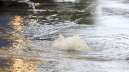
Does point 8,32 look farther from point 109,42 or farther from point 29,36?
point 109,42

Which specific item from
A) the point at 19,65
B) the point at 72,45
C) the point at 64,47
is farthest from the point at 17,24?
the point at 19,65

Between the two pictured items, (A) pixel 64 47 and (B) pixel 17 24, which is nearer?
(A) pixel 64 47

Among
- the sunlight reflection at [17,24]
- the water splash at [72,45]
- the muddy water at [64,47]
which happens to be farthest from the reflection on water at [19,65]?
the sunlight reflection at [17,24]

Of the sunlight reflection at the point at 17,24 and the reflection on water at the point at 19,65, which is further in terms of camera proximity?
the sunlight reflection at the point at 17,24

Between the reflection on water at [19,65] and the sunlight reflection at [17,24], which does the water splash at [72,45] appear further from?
the sunlight reflection at [17,24]

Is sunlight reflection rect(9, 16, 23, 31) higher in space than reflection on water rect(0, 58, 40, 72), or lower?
lower

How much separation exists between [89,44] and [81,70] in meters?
2.02

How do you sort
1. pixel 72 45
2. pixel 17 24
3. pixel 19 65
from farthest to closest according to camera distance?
1. pixel 17 24
2. pixel 72 45
3. pixel 19 65

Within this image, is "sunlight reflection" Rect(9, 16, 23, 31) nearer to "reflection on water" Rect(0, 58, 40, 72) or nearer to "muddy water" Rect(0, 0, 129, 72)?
"muddy water" Rect(0, 0, 129, 72)

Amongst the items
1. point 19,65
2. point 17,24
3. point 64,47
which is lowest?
point 17,24

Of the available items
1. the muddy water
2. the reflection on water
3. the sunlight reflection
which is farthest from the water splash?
the sunlight reflection

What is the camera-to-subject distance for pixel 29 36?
23.8ft

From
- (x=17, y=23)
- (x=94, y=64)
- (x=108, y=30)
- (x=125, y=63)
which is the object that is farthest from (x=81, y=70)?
(x=17, y=23)

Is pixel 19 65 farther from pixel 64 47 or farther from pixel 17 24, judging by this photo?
pixel 17 24
